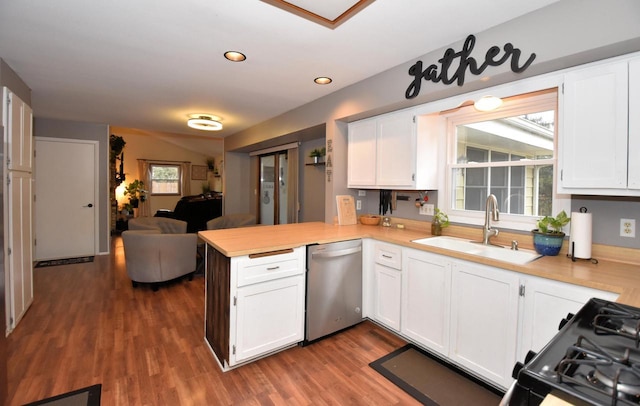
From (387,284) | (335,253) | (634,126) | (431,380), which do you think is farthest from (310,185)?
(634,126)

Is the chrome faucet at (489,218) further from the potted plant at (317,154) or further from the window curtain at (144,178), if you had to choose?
the window curtain at (144,178)

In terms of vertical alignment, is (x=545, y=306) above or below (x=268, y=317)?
above

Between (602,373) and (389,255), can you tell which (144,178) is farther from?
(602,373)

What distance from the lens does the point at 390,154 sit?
2906 millimetres

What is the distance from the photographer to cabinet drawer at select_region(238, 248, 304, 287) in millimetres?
2049

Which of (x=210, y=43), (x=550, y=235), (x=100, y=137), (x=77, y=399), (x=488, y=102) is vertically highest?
(x=210, y=43)

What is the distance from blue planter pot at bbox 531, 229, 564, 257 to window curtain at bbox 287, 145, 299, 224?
3.58 metres

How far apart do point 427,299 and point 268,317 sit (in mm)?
1209

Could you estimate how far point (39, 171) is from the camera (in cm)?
500

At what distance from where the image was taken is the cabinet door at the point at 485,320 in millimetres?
1788

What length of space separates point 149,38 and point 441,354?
10.3 ft

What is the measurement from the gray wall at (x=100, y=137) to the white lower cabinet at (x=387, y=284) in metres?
5.33

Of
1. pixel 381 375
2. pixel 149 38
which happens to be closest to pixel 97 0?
pixel 149 38

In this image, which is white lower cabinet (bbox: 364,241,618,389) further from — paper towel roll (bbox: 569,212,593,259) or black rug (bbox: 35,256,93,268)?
black rug (bbox: 35,256,93,268)
